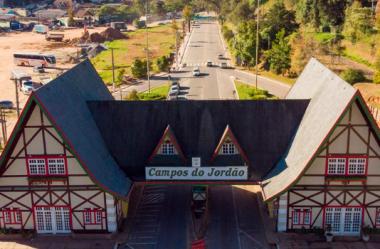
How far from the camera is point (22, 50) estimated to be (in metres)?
159

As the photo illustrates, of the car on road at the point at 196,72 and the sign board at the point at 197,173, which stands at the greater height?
the car on road at the point at 196,72

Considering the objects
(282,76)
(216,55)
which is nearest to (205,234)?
(282,76)

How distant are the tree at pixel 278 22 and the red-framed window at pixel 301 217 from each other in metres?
86.3

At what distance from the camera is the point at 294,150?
40.2 meters

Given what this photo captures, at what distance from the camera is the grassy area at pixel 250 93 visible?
8509cm

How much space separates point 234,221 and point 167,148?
9.30 metres

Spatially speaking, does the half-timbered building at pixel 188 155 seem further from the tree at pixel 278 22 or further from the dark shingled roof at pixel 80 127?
the tree at pixel 278 22

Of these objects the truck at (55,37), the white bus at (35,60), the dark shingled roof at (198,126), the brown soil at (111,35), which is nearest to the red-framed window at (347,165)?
the dark shingled roof at (198,126)

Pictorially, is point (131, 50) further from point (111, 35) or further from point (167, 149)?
point (167, 149)

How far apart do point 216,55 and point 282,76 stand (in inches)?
1372

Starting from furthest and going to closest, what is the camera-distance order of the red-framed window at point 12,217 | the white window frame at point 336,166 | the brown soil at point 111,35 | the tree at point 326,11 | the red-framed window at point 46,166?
the brown soil at point 111,35 → the tree at point 326,11 → the red-framed window at point 12,217 → the red-framed window at point 46,166 → the white window frame at point 336,166

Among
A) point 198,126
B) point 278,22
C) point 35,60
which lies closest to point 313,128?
point 198,126

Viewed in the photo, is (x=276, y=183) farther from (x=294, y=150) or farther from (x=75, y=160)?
(x=75, y=160)

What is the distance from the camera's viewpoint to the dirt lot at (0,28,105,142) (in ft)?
336
